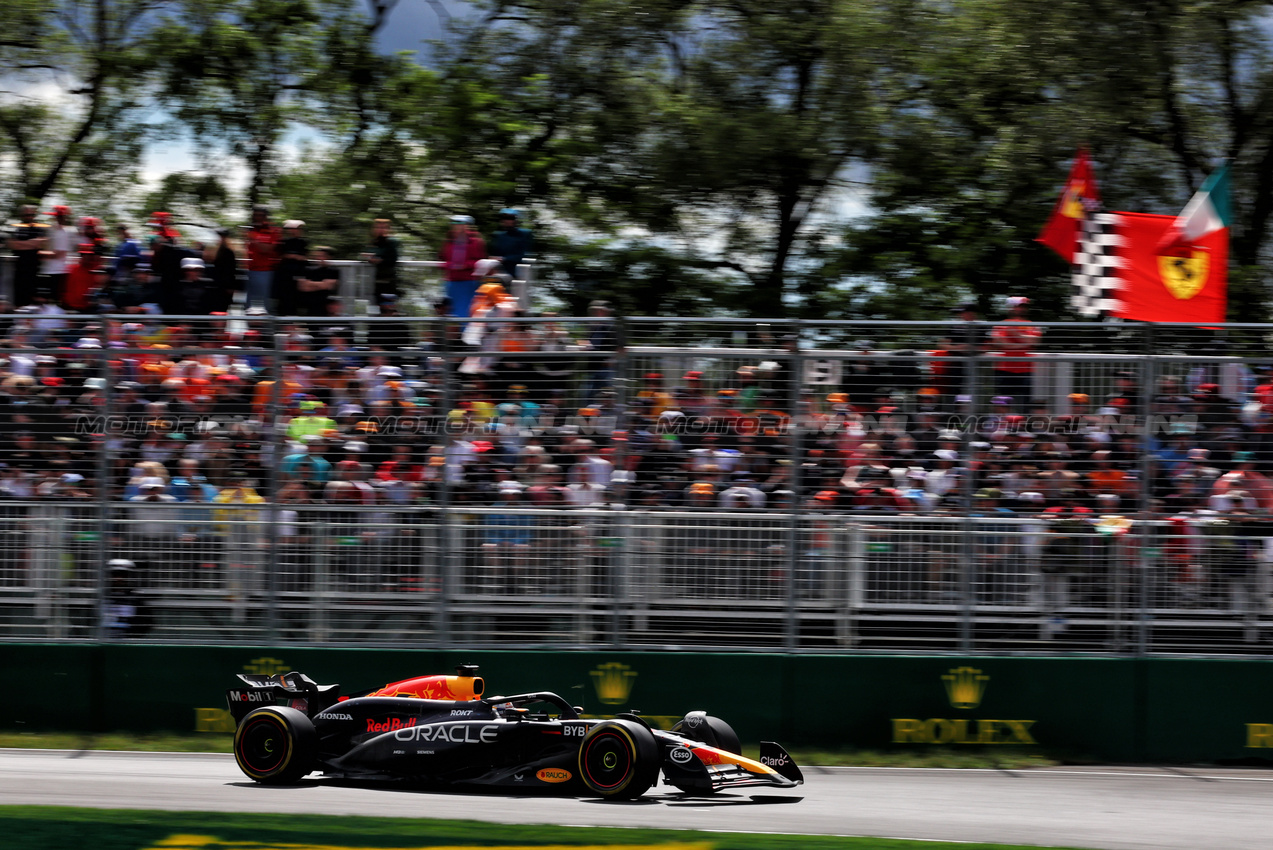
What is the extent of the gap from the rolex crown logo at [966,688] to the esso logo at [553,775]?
3.93 m

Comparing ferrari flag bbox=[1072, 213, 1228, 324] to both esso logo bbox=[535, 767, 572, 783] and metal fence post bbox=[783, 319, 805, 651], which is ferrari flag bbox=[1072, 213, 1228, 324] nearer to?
metal fence post bbox=[783, 319, 805, 651]

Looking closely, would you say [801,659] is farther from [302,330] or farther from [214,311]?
[214,311]

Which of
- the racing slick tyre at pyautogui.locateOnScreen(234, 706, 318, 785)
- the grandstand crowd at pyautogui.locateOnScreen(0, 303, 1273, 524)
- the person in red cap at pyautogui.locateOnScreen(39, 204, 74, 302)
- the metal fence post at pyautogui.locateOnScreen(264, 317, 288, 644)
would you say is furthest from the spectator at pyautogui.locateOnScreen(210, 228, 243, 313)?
the racing slick tyre at pyautogui.locateOnScreen(234, 706, 318, 785)

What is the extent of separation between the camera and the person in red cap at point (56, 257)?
14.2 meters

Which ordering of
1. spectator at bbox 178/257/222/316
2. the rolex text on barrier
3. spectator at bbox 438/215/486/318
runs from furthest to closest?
1. spectator at bbox 438/215/486/318
2. spectator at bbox 178/257/222/316
3. the rolex text on barrier

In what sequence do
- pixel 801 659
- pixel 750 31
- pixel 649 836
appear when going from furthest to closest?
1. pixel 750 31
2. pixel 801 659
3. pixel 649 836

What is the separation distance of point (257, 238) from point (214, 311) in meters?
1.02

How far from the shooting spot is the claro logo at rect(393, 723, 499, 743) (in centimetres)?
863

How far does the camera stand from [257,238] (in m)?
14.4

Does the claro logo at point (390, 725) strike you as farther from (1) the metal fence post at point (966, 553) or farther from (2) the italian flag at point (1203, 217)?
(2) the italian flag at point (1203, 217)

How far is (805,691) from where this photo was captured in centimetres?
1126

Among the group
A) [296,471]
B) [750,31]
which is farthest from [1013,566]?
[750,31]

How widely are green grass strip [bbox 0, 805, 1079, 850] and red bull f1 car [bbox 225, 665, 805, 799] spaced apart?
0.63m

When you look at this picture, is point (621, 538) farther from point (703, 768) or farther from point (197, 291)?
point (197, 291)
